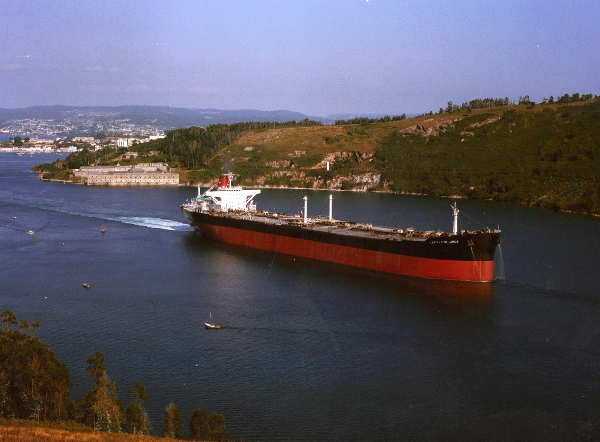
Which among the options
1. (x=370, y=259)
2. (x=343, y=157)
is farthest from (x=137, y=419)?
(x=343, y=157)

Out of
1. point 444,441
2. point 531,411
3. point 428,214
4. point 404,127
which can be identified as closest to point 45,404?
point 444,441

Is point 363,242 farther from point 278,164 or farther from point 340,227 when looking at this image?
point 278,164

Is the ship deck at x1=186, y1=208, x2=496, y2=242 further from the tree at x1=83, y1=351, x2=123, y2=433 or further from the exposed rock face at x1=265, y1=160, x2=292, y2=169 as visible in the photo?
the exposed rock face at x1=265, y1=160, x2=292, y2=169

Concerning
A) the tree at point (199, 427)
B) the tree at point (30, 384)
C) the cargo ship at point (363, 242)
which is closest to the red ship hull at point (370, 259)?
the cargo ship at point (363, 242)

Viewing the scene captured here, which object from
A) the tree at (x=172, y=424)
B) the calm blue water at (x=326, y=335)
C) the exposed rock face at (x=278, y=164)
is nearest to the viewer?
the tree at (x=172, y=424)

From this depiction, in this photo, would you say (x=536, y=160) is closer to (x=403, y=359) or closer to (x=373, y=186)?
(x=373, y=186)

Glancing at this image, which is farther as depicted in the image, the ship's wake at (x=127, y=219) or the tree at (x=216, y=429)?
the ship's wake at (x=127, y=219)

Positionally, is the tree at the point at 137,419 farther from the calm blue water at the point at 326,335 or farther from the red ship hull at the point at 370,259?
the red ship hull at the point at 370,259
